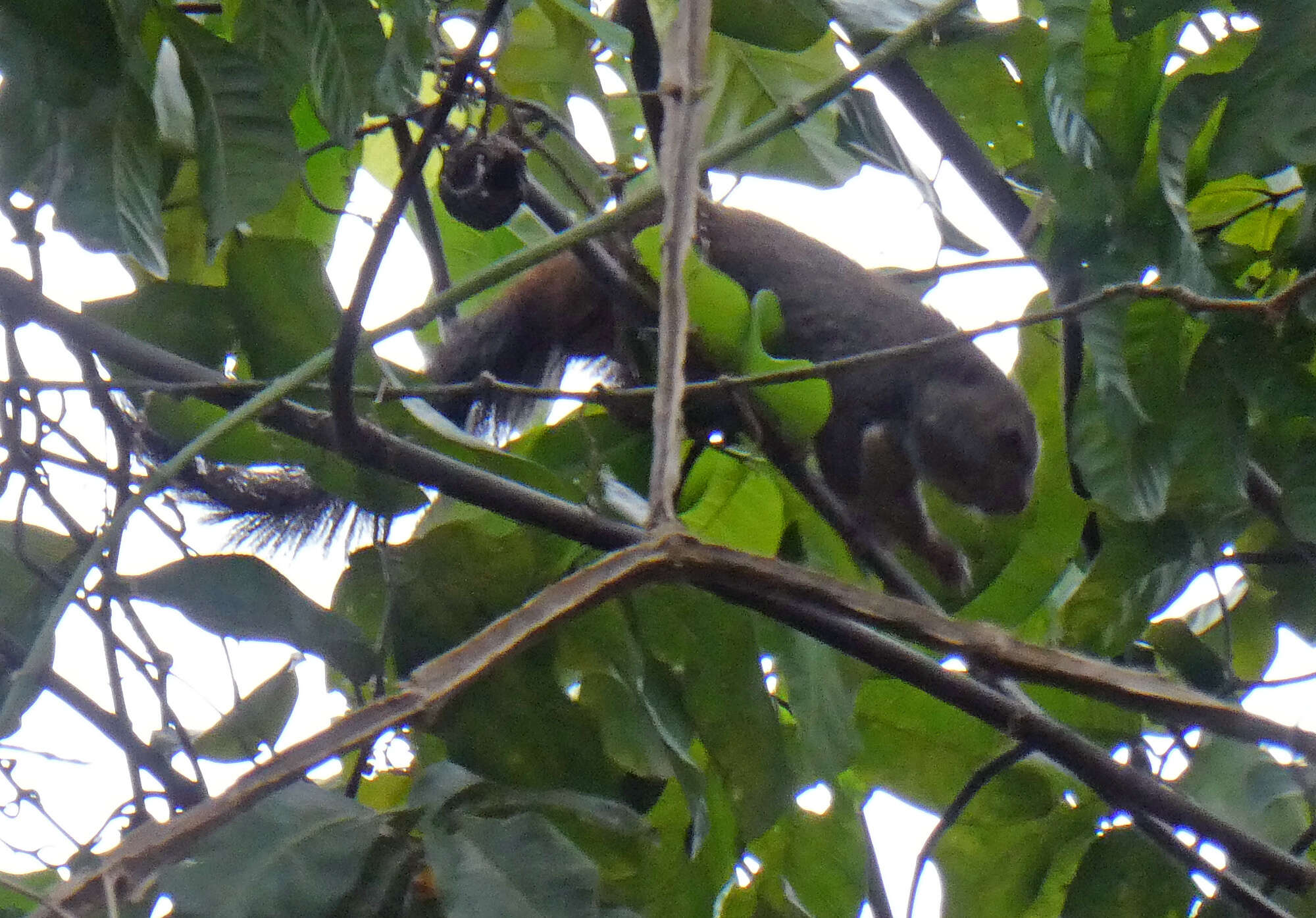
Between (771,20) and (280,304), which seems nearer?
(280,304)

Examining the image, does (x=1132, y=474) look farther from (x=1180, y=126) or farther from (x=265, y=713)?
(x=265, y=713)

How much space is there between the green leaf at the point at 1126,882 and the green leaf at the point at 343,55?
0.96 m

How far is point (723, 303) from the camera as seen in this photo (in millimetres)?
1442

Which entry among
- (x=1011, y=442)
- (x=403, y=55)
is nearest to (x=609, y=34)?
(x=403, y=55)

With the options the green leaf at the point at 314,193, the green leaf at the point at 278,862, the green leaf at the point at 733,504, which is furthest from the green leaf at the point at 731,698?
the green leaf at the point at 314,193

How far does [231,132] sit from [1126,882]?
105 cm

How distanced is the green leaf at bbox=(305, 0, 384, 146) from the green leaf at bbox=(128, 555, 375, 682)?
1.24 ft

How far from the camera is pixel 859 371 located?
9.91 ft

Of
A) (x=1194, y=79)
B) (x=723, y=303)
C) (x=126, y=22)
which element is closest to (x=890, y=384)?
(x=723, y=303)

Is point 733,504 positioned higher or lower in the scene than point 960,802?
higher

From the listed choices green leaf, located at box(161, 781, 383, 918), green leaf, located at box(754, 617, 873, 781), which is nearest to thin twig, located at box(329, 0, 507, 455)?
green leaf, located at box(161, 781, 383, 918)

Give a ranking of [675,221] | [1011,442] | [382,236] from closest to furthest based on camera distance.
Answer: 1. [675,221]
2. [382,236]
3. [1011,442]

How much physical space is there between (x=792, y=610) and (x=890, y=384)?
287 centimetres

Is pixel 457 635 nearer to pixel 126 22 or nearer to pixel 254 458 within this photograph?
pixel 254 458
